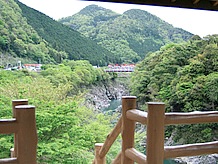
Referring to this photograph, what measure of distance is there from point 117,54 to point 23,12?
375cm

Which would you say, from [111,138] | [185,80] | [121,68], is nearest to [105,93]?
[121,68]

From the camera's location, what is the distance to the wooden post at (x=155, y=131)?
1.47 m

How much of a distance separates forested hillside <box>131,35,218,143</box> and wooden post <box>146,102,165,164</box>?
658 centimetres

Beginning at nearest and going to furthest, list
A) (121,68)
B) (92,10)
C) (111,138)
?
(111,138), (121,68), (92,10)

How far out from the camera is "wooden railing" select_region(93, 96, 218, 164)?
148 centimetres

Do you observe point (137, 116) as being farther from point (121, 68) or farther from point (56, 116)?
point (121, 68)

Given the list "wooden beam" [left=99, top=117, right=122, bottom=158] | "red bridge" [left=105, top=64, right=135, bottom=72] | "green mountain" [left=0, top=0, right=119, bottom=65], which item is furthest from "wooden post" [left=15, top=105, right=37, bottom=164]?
"red bridge" [left=105, top=64, right=135, bottom=72]

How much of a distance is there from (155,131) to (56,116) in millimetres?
4068

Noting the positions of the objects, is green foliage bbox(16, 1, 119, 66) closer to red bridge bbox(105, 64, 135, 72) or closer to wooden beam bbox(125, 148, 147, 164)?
red bridge bbox(105, 64, 135, 72)

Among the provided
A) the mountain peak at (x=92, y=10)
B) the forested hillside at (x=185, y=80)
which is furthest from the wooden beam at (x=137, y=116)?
the mountain peak at (x=92, y=10)

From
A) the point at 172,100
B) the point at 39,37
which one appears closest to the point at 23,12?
the point at 39,37

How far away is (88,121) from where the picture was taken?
22.4 feet

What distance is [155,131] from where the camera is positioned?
148cm

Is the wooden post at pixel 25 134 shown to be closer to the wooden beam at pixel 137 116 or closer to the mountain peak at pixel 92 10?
the wooden beam at pixel 137 116
